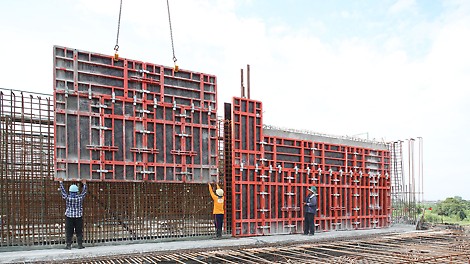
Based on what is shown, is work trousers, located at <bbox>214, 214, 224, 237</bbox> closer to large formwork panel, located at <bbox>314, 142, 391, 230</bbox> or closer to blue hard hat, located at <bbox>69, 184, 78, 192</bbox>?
blue hard hat, located at <bbox>69, 184, 78, 192</bbox>

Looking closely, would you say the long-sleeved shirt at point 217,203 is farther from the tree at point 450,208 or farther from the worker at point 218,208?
the tree at point 450,208

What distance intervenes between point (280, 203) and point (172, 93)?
5351 mm

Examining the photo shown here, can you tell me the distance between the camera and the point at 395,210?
19922mm

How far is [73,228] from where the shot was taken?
1029 cm

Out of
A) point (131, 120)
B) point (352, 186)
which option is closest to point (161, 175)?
point (131, 120)

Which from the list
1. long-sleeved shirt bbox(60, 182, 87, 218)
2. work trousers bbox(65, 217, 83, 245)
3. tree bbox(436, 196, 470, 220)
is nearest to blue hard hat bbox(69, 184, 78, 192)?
long-sleeved shirt bbox(60, 182, 87, 218)

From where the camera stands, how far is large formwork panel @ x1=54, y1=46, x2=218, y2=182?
10516 mm

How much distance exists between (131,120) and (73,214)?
287 cm

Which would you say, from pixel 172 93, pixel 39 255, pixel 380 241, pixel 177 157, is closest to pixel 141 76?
pixel 172 93

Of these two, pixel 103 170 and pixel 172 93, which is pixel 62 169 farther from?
pixel 172 93

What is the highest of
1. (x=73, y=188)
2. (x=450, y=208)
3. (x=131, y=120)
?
(x=131, y=120)

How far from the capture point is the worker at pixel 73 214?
1019 cm

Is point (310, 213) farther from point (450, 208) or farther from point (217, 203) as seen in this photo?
point (450, 208)

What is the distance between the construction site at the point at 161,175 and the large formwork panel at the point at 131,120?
0.03 meters
